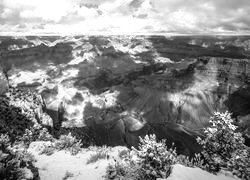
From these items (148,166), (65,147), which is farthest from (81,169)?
(65,147)

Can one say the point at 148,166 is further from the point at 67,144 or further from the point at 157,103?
the point at 157,103

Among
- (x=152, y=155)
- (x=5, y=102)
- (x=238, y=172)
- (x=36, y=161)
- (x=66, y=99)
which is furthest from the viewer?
(x=66, y=99)

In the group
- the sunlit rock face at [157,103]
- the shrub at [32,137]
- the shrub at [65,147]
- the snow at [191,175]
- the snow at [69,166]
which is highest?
the snow at [191,175]

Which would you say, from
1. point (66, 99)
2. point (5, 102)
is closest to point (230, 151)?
point (5, 102)

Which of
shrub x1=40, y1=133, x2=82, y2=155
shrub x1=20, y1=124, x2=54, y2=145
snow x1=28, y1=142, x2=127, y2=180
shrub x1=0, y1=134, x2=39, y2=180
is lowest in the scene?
shrub x1=20, y1=124, x2=54, y2=145

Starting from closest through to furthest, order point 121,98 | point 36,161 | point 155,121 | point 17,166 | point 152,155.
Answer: point 17,166 < point 152,155 < point 36,161 < point 155,121 < point 121,98

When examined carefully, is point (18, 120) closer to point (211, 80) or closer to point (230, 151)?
point (230, 151)

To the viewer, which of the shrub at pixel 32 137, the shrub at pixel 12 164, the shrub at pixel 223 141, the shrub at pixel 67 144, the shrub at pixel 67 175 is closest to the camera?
the shrub at pixel 12 164

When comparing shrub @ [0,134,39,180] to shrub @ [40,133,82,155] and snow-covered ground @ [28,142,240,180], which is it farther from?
shrub @ [40,133,82,155]

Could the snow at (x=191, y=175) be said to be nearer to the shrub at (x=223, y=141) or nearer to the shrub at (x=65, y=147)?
the shrub at (x=223, y=141)

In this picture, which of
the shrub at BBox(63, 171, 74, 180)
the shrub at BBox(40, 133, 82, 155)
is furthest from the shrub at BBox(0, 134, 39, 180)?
the shrub at BBox(40, 133, 82, 155)

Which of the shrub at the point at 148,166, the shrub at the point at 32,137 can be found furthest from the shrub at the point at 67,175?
the shrub at the point at 32,137
